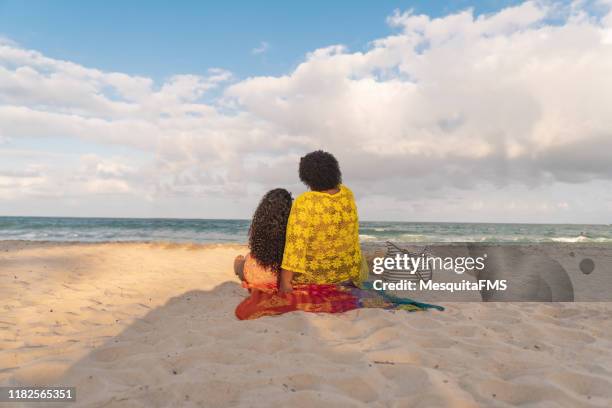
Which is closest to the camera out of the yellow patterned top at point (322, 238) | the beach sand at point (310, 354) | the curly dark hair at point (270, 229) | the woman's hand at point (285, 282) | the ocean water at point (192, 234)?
the beach sand at point (310, 354)

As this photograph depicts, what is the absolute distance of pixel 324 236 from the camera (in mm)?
4074

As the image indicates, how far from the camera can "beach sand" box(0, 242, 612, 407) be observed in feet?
7.84

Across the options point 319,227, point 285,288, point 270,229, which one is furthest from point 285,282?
point 319,227

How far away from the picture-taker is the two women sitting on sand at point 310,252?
157 inches

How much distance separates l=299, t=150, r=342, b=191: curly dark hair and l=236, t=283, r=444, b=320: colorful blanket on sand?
1.11 metres

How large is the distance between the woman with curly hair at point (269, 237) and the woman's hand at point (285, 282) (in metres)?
0.12

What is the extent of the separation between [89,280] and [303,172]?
5.29 m

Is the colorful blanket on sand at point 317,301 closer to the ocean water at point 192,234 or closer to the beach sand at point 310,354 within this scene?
the beach sand at point 310,354

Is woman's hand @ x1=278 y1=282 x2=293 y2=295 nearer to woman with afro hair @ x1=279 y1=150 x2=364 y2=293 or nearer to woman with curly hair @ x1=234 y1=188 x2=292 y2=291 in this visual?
woman with afro hair @ x1=279 y1=150 x2=364 y2=293

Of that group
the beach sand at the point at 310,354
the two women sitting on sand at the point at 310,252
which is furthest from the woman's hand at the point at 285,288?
the beach sand at the point at 310,354

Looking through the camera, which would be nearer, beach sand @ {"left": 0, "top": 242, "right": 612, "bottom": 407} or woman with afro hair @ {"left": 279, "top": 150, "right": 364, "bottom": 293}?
beach sand @ {"left": 0, "top": 242, "right": 612, "bottom": 407}

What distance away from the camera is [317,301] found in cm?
422

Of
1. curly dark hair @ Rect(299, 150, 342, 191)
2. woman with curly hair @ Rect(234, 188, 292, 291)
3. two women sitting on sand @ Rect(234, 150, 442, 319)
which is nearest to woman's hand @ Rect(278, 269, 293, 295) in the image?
two women sitting on sand @ Rect(234, 150, 442, 319)

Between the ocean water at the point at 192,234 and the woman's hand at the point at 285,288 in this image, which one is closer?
the woman's hand at the point at 285,288
